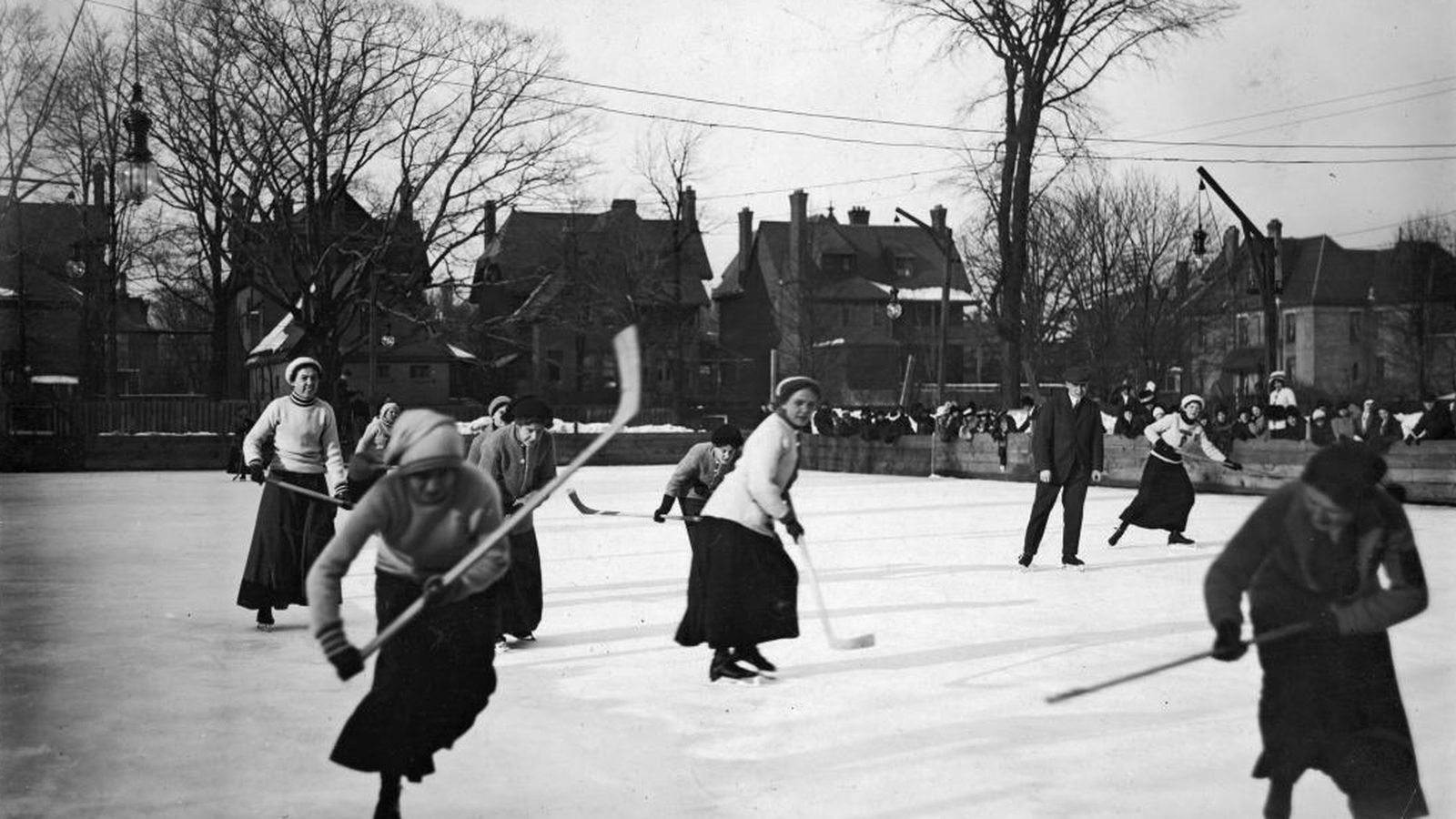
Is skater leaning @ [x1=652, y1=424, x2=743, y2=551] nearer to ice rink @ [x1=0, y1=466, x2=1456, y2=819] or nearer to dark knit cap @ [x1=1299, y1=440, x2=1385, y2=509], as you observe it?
ice rink @ [x1=0, y1=466, x2=1456, y2=819]

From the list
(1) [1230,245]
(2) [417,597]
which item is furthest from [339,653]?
(1) [1230,245]

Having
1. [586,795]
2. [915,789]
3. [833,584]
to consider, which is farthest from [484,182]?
[833,584]

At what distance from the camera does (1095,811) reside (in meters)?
4.27

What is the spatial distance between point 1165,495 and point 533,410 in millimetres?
2465

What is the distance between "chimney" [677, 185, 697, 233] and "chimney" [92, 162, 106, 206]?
9.34 ft

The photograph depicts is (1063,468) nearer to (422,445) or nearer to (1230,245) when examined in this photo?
(1230,245)

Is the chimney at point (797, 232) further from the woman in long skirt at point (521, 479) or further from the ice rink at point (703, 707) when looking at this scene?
the woman in long skirt at point (521, 479)

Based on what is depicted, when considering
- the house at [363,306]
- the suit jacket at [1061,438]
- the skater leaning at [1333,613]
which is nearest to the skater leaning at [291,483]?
the house at [363,306]

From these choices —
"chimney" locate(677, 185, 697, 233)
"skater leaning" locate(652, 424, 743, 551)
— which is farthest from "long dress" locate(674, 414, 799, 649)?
"chimney" locate(677, 185, 697, 233)

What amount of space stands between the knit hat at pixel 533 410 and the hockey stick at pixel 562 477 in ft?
3.82

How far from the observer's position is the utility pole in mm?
3648

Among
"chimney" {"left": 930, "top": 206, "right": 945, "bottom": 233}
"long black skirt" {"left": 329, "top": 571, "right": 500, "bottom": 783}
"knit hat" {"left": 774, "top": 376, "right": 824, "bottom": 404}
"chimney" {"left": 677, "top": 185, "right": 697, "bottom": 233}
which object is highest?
"chimney" {"left": 930, "top": 206, "right": 945, "bottom": 233}

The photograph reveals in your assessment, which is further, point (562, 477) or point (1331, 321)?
point (1331, 321)

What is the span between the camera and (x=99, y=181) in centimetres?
644
